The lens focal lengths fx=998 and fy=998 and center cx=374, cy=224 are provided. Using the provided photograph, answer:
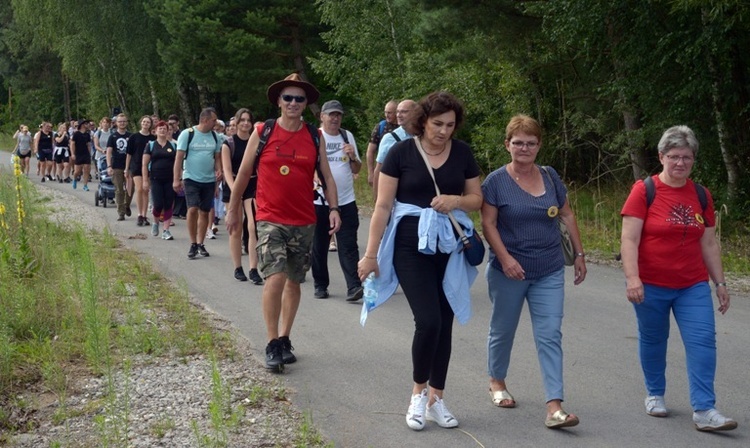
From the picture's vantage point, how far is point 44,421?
611cm

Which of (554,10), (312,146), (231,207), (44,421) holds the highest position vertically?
(554,10)

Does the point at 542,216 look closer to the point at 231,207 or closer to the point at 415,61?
the point at 231,207

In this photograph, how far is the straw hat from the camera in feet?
23.1

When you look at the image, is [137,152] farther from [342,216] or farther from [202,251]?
[342,216]

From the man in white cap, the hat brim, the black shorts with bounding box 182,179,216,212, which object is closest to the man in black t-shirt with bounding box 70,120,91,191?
the black shorts with bounding box 182,179,216,212

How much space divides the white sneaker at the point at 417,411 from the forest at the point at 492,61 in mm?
8209

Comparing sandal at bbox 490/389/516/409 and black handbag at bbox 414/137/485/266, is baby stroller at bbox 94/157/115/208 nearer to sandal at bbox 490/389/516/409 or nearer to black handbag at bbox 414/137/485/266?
sandal at bbox 490/389/516/409

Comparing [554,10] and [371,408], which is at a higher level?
[554,10]

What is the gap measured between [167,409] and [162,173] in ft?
30.3

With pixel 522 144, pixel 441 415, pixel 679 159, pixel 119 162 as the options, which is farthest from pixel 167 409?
pixel 119 162

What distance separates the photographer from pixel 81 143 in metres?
24.8

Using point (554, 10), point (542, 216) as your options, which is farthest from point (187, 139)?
Answer: point (542, 216)

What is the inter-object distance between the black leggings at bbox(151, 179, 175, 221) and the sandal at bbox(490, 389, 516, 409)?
9.38 meters

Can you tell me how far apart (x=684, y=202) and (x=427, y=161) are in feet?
5.13
